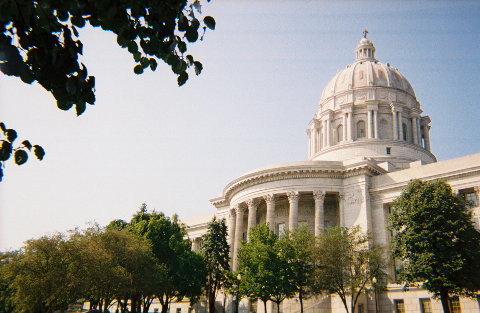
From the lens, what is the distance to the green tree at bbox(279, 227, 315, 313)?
31208 millimetres

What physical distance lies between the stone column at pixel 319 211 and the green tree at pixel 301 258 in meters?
6.75

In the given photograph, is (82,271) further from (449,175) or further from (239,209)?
(449,175)

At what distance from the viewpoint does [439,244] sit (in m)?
26.6

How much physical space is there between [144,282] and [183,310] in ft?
76.5

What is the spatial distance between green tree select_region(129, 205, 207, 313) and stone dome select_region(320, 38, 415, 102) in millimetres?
31424

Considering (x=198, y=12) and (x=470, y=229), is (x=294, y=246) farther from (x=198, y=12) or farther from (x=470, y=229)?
(x=198, y=12)

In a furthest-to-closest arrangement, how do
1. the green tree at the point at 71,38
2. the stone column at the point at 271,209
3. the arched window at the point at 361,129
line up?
the arched window at the point at 361,129
the stone column at the point at 271,209
the green tree at the point at 71,38

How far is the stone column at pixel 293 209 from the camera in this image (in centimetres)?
4069

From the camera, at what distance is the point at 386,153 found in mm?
51031

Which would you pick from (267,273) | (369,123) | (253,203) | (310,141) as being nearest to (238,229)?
(253,203)

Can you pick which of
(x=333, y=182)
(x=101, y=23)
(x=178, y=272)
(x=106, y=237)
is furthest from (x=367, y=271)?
(x=101, y=23)

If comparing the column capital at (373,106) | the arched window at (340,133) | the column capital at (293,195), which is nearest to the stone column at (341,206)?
the column capital at (293,195)

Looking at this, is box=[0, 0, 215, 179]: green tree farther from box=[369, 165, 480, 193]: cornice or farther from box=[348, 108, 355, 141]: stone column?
box=[348, 108, 355, 141]: stone column

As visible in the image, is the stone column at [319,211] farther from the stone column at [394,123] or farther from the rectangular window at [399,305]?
the stone column at [394,123]
